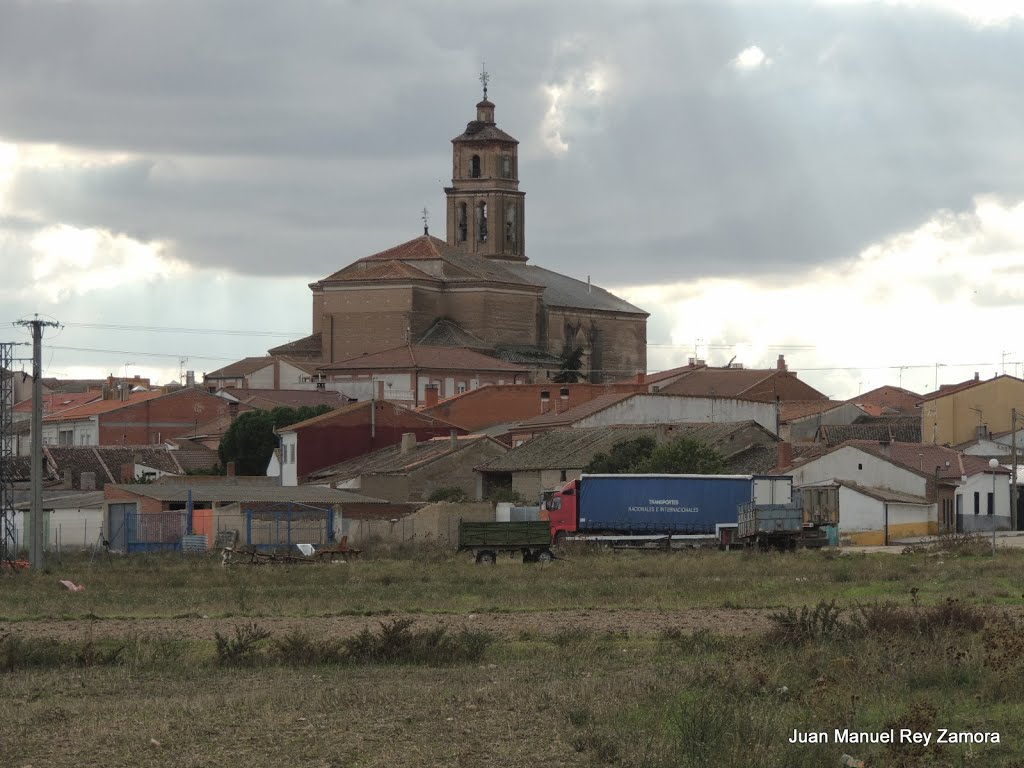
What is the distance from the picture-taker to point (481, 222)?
150m

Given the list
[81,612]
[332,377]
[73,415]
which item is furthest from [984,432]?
[81,612]

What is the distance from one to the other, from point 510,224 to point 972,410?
7675cm

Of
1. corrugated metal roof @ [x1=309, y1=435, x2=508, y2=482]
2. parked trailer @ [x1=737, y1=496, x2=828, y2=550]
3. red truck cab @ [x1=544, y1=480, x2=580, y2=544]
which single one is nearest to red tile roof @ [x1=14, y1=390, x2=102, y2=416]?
corrugated metal roof @ [x1=309, y1=435, x2=508, y2=482]

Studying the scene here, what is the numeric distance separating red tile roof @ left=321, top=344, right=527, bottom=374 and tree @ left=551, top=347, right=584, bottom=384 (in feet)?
30.4

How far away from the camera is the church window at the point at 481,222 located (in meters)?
150

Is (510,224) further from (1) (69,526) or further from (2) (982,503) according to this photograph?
(1) (69,526)

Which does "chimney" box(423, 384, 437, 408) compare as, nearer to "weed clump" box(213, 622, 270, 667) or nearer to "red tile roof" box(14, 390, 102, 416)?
"red tile roof" box(14, 390, 102, 416)

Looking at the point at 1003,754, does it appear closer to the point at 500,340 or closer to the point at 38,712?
the point at 38,712

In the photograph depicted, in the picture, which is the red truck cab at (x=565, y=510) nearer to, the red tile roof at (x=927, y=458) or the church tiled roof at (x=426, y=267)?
the red tile roof at (x=927, y=458)

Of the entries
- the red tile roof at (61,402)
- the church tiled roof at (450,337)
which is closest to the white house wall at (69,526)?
the red tile roof at (61,402)

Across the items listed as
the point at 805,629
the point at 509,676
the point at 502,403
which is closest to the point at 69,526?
the point at 502,403

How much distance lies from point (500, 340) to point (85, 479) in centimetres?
5468

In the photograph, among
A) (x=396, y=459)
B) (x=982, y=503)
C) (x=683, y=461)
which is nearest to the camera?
(x=683, y=461)

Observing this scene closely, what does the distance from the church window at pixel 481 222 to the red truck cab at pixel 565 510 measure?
4042 inches
